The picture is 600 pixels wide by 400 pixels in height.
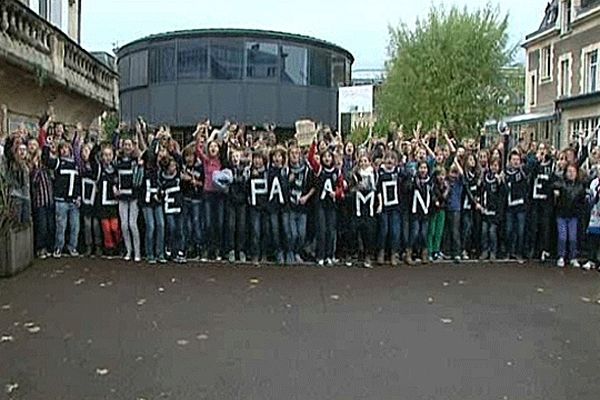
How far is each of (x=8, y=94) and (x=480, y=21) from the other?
3126 centimetres

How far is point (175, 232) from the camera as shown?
1334cm

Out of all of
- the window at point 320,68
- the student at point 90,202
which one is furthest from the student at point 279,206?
the window at point 320,68

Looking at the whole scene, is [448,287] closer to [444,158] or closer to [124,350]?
[444,158]

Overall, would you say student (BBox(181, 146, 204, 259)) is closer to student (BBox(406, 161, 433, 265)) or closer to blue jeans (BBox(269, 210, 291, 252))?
blue jeans (BBox(269, 210, 291, 252))

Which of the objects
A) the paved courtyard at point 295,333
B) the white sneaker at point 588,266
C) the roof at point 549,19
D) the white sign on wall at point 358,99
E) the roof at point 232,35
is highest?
the roof at point 549,19

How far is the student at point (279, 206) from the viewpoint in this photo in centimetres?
1319

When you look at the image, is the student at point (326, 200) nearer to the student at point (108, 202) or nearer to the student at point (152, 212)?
the student at point (152, 212)

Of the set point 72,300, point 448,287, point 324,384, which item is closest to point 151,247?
point 72,300

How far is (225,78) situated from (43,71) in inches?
1287

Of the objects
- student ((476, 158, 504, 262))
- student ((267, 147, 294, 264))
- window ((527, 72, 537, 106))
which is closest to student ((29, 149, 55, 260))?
student ((267, 147, 294, 264))

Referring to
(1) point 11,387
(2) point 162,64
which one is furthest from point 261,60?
(1) point 11,387

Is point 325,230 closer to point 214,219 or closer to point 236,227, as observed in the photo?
point 236,227

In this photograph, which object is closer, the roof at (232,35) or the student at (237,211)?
the student at (237,211)

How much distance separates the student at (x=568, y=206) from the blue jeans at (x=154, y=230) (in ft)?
19.7
